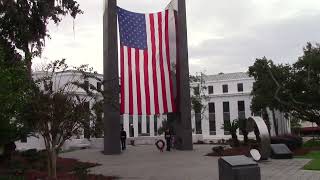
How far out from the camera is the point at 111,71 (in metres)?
29.9

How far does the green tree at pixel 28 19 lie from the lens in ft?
74.4

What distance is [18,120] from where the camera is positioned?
16.0 meters

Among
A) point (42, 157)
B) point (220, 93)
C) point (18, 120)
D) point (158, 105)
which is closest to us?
point (18, 120)

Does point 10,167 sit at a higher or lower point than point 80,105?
lower

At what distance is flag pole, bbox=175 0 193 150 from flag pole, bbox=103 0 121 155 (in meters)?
4.70

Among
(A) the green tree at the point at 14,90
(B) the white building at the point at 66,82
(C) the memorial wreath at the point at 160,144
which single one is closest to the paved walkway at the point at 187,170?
(B) the white building at the point at 66,82

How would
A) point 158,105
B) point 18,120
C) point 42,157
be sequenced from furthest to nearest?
point 158,105, point 42,157, point 18,120

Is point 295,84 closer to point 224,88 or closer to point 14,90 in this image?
point 14,90

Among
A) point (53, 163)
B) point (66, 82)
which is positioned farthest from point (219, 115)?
point (53, 163)

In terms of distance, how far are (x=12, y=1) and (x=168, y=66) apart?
1208 cm

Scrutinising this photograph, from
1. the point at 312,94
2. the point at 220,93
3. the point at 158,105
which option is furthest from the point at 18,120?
the point at 220,93

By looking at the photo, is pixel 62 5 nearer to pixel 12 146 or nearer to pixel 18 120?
pixel 12 146

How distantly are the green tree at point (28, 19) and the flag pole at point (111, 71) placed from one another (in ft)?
17.8

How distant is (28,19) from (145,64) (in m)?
8.96
